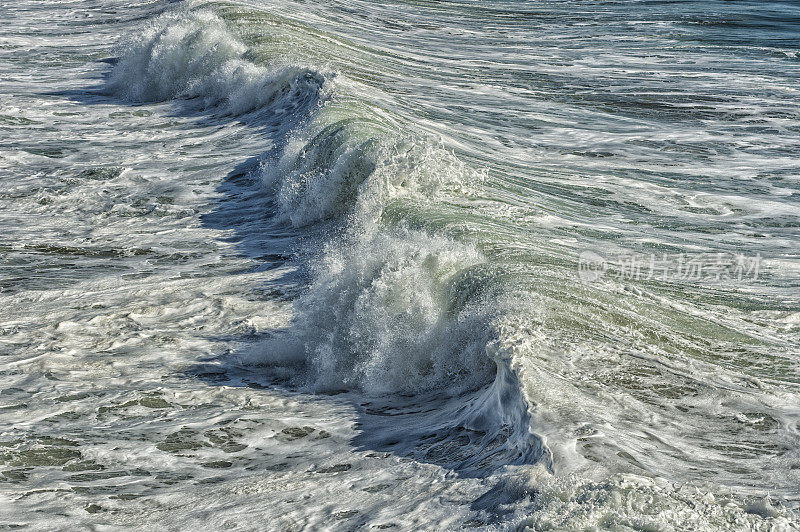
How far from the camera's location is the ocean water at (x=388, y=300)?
14.0ft

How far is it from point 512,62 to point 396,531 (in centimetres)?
1505

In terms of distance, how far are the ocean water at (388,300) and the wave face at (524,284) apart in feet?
0.09

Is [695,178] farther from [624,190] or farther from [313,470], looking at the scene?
[313,470]

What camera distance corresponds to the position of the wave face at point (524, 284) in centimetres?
430

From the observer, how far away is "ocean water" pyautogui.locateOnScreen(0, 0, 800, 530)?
14.0 ft

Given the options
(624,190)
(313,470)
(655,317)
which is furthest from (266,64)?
(313,470)

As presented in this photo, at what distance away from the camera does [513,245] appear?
7469 millimetres

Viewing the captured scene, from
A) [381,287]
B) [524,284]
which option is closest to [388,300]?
[381,287]

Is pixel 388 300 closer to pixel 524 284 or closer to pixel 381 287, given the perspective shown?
pixel 381 287

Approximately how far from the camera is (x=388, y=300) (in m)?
6.23

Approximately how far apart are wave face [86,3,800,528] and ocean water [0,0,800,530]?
0.03 m

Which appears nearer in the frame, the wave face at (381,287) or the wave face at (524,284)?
the wave face at (524,284)

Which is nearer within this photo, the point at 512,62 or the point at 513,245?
the point at 513,245

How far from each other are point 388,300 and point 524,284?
943mm
